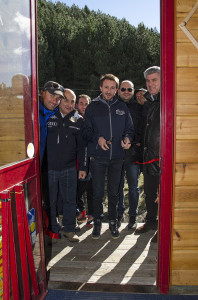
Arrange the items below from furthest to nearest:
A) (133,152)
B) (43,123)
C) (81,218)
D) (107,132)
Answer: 1. (81,218)
2. (133,152)
3. (107,132)
4. (43,123)

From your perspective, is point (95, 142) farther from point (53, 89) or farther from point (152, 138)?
point (53, 89)

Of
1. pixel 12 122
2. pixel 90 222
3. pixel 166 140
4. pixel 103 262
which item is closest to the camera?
pixel 12 122

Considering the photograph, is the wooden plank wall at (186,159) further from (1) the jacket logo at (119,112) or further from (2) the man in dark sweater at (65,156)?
(2) the man in dark sweater at (65,156)

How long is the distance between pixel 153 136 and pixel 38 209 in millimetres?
1522

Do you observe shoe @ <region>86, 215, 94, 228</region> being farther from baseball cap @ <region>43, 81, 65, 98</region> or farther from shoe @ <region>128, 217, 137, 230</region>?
baseball cap @ <region>43, 81, 65, 98</region>

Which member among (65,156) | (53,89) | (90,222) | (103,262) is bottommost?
(103,262)

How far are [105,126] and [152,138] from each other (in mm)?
559

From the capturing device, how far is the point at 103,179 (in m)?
3.15

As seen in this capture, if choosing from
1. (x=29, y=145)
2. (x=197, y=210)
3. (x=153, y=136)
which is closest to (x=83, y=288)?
(x=197, y=210)

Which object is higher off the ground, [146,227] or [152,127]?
A: [152,127]

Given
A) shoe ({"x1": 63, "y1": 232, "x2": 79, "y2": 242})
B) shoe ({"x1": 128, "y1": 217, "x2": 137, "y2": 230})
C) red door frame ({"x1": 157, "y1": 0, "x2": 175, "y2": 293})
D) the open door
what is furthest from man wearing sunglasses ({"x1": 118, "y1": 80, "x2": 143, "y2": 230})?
the open door

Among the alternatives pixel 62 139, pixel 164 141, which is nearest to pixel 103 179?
pixel 62 139

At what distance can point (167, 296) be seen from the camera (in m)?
2.22

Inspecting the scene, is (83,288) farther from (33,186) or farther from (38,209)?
(33,186)
